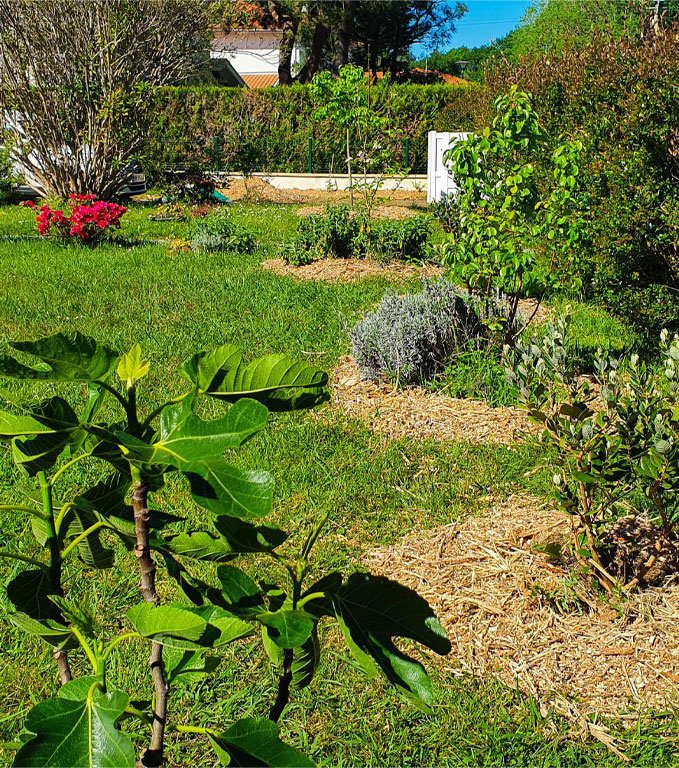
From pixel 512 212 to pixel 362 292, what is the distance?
10.6ft

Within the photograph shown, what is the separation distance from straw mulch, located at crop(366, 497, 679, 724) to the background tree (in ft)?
40.2

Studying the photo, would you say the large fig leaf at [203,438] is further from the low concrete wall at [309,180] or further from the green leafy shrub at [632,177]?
the low concrete wall at [309,180]

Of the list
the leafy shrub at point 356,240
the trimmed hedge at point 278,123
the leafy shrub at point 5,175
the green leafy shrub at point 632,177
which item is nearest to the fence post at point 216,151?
the trimmed hedge at point 278,123

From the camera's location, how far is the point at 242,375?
3.16 feet

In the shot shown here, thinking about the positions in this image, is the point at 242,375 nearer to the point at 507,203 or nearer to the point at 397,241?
the point at 507,203

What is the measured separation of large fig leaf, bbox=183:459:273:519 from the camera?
822mm

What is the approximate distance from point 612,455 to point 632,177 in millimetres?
4152

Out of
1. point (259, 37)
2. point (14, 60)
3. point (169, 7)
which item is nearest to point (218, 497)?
point (14, 60)

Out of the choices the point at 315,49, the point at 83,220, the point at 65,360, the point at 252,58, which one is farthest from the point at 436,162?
the point at 252,58

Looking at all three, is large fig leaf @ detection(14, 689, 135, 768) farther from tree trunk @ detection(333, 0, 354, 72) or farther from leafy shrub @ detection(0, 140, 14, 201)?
tree trunk @ detection(333, 0, 354, 72)

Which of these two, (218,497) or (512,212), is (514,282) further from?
(218,497)

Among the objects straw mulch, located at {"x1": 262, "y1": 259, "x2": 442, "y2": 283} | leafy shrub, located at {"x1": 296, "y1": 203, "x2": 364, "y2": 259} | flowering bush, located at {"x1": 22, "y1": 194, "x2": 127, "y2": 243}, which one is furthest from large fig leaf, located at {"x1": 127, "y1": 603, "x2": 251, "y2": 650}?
flowering bush, located at {"x1": 22, "y1": 194, "x2": 127, "y2": 243}

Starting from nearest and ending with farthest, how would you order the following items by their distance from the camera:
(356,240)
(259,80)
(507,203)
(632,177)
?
(507,203) < (632,177) < (356,240) < (259,80)

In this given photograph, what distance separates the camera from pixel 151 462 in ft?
2.80
